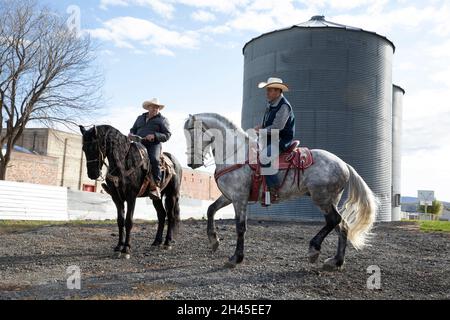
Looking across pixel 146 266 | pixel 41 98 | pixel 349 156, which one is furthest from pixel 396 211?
pixel 146 266

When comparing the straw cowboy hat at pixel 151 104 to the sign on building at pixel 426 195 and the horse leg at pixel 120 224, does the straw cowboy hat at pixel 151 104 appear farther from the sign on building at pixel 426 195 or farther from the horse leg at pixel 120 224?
the sign on building at pixel 426 195

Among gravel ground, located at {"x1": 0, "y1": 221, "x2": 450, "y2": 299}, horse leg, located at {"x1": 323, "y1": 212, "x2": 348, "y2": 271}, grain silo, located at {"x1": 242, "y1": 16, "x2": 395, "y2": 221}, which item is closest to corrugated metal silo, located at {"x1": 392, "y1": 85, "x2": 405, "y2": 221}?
grain silo, located at {"x1": 242, "y1": 16, "x2": 395, "y2": 221}

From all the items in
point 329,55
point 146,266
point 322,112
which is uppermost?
point 329,55

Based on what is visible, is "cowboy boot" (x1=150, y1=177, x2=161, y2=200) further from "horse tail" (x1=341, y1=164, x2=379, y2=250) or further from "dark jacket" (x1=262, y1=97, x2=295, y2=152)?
"horse tail" (x1=341, y1=164, x2=379, y2=250)

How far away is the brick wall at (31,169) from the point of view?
127 feet

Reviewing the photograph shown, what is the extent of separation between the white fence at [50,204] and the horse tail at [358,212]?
48.1 feet

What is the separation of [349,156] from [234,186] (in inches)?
750

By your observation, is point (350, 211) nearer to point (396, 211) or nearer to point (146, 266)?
point (146, 266)

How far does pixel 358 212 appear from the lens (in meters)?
7.67

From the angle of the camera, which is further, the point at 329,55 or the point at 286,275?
the point at 329,55

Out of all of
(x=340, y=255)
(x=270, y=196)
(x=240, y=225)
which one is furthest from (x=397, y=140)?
(x=240, y=225)

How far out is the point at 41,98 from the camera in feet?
90.9

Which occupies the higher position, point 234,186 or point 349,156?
point 349,156

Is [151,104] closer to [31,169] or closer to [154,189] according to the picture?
[154,189]
